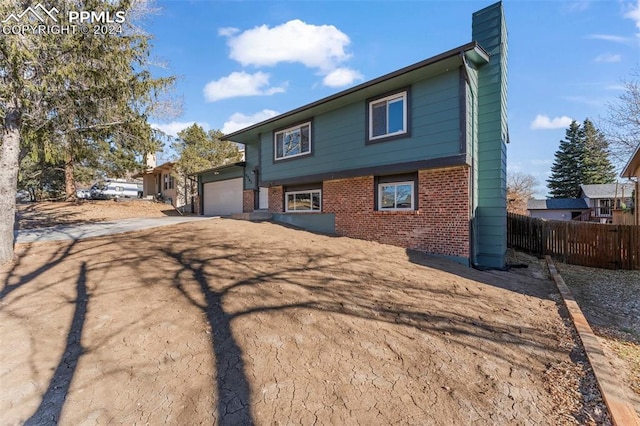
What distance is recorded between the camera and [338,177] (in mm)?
10828

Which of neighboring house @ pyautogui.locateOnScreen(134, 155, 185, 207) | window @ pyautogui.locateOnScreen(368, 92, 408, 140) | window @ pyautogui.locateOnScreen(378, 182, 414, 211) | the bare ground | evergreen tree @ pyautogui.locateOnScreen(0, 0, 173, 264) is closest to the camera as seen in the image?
the bare ground

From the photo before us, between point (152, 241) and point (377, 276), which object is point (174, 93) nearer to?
point (152, 241)

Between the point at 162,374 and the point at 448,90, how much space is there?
8512 millimetres

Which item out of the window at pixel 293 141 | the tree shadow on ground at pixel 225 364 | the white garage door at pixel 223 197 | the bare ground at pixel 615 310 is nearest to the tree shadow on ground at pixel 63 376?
the tree shadow on ground at pixel 225 364

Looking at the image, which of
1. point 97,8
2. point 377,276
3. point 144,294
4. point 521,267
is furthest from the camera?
point 521,267

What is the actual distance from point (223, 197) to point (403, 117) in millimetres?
12974

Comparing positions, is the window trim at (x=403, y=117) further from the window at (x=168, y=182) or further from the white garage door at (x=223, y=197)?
the window at (x=168, y=182)

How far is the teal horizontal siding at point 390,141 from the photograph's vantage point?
8.20 metres

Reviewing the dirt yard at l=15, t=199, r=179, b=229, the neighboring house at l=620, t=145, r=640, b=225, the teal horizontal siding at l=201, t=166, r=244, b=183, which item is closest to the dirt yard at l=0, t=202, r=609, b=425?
the dirt yard at l=15, t=199, r=179, b=229

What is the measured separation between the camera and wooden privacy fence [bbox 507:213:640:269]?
940 centimetres

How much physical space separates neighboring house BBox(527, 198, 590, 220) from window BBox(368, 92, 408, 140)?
34682 millimetres

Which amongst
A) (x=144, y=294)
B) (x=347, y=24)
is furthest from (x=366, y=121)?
(x=144, y=294)

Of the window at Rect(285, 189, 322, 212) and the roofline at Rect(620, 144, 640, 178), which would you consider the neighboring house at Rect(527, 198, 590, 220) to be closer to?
the roofline at Rect(620, 144, 640, 178)

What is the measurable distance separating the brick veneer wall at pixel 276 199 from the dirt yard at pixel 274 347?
737cm
